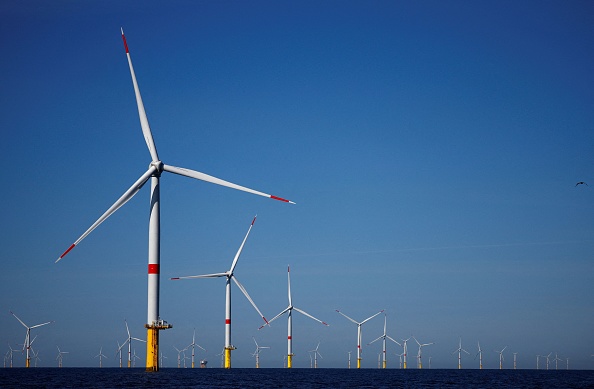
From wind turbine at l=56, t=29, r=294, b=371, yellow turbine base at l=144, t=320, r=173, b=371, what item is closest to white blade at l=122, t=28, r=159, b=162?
wind turbine at l=56, t=29, r=294, b=371

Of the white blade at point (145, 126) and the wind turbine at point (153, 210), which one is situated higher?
the white blade at point (145, 126)

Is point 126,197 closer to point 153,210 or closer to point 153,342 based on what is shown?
point 153,210

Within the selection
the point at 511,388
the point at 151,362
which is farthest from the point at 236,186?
the point at 511,388

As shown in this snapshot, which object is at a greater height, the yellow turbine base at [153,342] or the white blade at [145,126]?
the white blade at [145,126]

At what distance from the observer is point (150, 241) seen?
98875mm

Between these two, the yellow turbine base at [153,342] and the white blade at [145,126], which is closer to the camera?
the yellow turbine base at [153,342]

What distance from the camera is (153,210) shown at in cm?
10144

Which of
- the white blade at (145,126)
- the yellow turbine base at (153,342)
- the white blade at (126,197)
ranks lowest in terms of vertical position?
the yellow turbine base at (153,342)

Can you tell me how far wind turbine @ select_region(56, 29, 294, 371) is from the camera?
97.4m

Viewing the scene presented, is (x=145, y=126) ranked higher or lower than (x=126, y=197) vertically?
higher

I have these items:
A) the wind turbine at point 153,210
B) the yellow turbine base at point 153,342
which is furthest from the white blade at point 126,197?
the yellow turbine base at point 153,342

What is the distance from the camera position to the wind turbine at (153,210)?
97.4 metres

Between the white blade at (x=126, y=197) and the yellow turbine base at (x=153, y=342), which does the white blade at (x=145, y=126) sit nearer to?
the white blade at (x=126, y=197)

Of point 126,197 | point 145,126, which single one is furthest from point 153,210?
point 145,126
